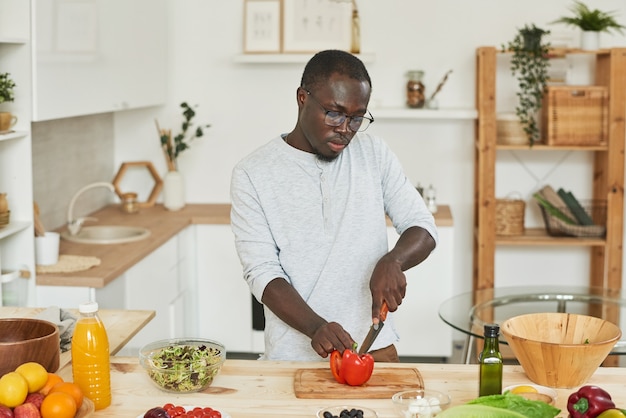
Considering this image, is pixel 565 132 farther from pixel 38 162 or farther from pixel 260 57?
pixel 38 162

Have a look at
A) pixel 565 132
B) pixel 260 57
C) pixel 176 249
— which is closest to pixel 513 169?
pixel 565 132

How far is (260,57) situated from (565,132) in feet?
5.18

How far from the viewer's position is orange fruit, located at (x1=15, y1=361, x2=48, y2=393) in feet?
6.06

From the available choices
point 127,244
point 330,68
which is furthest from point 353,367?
point 127,244

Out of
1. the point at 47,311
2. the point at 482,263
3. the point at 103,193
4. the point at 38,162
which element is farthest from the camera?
the point at 103,193

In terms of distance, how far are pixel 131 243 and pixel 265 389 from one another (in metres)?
2.07

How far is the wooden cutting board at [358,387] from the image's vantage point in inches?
81.1

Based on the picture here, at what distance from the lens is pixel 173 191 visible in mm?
4941

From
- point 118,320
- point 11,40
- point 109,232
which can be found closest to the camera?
point 118,320

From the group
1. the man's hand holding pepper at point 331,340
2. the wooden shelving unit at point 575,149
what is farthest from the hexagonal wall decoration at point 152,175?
the man's hand holding pepper at point 331,340

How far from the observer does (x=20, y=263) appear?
328 centimetres

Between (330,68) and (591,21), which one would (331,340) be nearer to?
(330,68)

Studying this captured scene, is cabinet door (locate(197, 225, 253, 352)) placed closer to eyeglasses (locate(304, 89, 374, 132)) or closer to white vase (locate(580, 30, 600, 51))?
white vase (locate(580, 30, 600, 51))

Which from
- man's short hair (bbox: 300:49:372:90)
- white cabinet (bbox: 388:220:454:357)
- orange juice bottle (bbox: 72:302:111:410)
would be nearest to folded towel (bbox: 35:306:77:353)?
orange juice bottle (bbox: 72:302:111:410)
